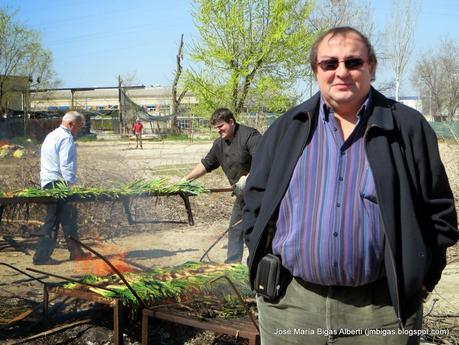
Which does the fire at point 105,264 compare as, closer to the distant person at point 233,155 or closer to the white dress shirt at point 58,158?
the white dress shirt at point 58,158

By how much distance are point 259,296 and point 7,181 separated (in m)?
8.60

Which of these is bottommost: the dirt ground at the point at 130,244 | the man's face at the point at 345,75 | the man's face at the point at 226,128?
the dirt ground at the point at 130,244

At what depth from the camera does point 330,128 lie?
215 cm

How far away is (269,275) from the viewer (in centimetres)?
215

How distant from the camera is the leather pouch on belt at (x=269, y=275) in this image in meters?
2.14

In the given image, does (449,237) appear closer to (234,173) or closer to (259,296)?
(259,296)

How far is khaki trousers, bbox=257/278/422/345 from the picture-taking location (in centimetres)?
203

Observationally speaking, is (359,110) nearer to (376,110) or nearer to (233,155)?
(376,110)

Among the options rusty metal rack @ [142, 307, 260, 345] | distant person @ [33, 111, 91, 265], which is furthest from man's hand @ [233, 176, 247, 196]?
distant person @ [33, 111, 91, 265]

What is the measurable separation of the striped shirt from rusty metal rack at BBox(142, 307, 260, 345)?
1102 mm

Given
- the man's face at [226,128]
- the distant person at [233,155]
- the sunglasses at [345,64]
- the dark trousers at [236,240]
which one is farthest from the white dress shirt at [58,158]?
the sunglasses at [345,64]

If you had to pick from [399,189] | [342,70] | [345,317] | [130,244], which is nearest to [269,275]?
[345,317]

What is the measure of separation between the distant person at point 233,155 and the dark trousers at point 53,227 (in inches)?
73.6

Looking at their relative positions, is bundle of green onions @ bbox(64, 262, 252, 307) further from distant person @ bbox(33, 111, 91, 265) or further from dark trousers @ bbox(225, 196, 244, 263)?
distant person @ bbox(33, 111, 91, 265)
